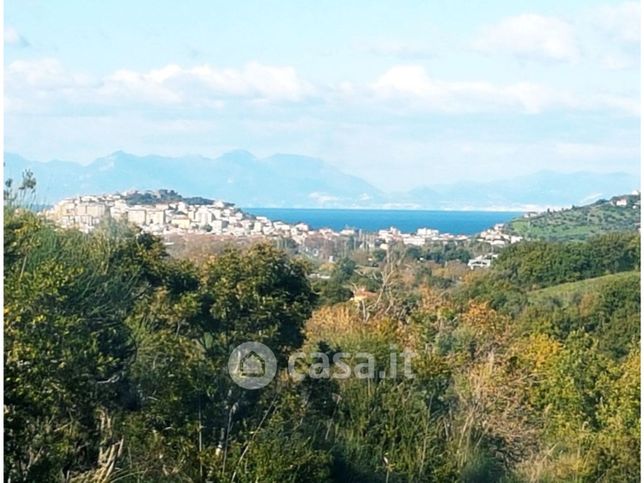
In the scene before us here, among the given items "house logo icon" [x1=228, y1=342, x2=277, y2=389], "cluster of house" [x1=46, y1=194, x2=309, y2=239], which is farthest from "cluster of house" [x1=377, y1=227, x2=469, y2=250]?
"house logo icon" [x1=228, y1=342, x2=277, y2=389]

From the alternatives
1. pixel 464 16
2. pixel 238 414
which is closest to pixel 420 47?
pixel 464 16

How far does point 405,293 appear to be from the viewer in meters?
5.46

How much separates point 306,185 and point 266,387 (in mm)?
1817

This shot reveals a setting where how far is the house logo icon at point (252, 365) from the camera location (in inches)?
164

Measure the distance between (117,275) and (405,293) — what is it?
1867 mm

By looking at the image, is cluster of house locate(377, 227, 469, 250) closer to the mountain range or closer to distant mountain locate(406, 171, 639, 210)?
the mountain range

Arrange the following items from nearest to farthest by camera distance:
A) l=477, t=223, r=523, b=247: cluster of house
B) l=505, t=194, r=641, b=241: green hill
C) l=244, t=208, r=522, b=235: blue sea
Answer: l=244, t=208, r=522, b=235: blue sea < l=505, t=194, r=641, b=241: green hill < l=477, t=223, r=523, b=247: cluster of house

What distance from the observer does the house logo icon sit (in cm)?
417

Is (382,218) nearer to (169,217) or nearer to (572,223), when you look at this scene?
(169,217)

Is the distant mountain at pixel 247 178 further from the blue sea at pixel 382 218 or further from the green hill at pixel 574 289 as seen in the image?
the green hill at pixel 574 289

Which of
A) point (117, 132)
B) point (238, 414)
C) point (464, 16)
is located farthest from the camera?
point (117, 132)

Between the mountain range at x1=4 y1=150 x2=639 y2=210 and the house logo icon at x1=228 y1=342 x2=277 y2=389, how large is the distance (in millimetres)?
1264

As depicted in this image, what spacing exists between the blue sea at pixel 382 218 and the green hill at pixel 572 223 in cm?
30

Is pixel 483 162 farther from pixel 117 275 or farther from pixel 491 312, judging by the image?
pixel 117 275
